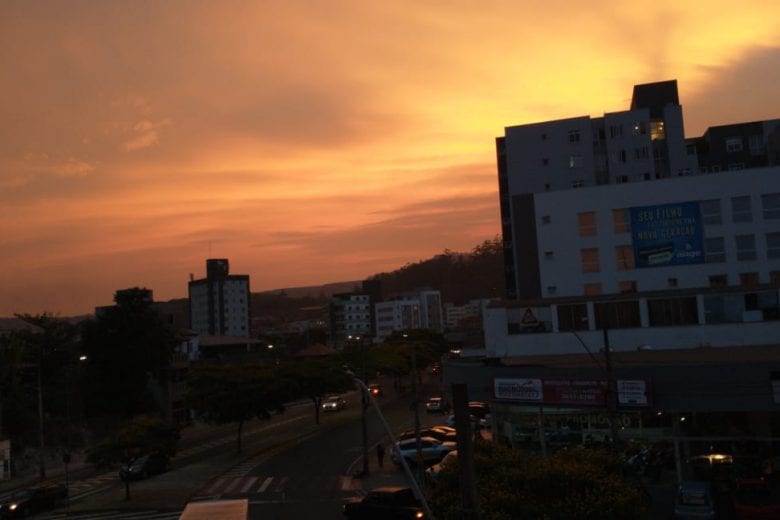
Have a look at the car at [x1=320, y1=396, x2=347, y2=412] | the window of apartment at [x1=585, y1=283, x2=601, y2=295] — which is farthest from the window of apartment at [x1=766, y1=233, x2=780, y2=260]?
the car at [x1=320, y1=396, x2=347, y2=412]

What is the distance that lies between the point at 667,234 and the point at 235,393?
3633cm

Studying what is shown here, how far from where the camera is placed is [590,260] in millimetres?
61688

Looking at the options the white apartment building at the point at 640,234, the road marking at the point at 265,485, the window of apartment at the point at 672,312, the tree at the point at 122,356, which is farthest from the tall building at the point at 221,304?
the window of apartment at the point at 672,312

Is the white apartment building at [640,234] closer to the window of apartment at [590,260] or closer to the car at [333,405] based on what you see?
the window of apartment at [590,260]

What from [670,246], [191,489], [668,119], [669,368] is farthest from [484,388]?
[668,119]

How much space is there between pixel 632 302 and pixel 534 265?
28.8 m

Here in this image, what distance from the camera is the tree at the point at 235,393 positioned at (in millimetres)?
54812

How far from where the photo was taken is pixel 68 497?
41875mm

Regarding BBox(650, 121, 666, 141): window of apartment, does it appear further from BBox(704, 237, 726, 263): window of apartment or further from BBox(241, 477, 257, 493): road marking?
BBox(241, 477, 257, 493): road marking

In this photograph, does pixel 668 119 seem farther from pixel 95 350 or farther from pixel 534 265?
pixel 95 350

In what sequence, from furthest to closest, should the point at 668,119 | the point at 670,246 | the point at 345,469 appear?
the point at 668,119
the point at 670,246
the point at 345,469

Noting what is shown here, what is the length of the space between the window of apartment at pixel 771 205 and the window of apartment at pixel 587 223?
13181 millimetres

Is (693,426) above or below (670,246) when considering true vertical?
below

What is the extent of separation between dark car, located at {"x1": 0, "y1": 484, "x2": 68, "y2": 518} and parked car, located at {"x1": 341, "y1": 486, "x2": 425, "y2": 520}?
1791 cm
